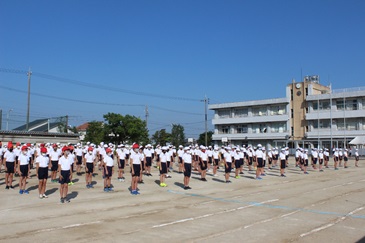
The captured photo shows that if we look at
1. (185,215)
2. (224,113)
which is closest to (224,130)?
(224,113)

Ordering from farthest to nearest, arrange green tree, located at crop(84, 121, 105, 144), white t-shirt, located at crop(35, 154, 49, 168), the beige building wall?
the beige building wall
green tree, located at crop(84, 121, 105, 144)
white t-shirt, located at crop(35, 154, 49, 168)

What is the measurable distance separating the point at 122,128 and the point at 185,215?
36.5 meters

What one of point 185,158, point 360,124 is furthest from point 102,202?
point 360,124

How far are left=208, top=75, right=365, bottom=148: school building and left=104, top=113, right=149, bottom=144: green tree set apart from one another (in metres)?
13.5

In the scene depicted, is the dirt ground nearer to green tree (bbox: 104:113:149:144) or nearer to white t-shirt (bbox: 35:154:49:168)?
white t-shirt (bbox: 35:154:49:168)

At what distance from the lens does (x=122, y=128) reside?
4534cm

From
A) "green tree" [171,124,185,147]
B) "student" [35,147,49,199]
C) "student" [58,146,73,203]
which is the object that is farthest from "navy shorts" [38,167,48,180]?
"green tree" [171,124,185,147]

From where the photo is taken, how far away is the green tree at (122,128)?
4541 centimetres

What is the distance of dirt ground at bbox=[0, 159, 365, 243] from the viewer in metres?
7.65

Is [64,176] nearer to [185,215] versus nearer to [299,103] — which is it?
[185,215]

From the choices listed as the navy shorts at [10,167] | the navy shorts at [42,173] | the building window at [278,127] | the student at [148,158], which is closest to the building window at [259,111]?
the building window at [278,127]

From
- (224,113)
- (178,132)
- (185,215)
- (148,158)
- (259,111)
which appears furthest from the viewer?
(178,132)

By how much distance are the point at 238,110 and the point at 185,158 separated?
56332mm

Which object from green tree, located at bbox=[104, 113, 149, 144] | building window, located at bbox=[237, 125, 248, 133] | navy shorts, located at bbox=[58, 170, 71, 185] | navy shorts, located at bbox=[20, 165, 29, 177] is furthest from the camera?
building window, located at bbox=[237, 125, 248, 133]
